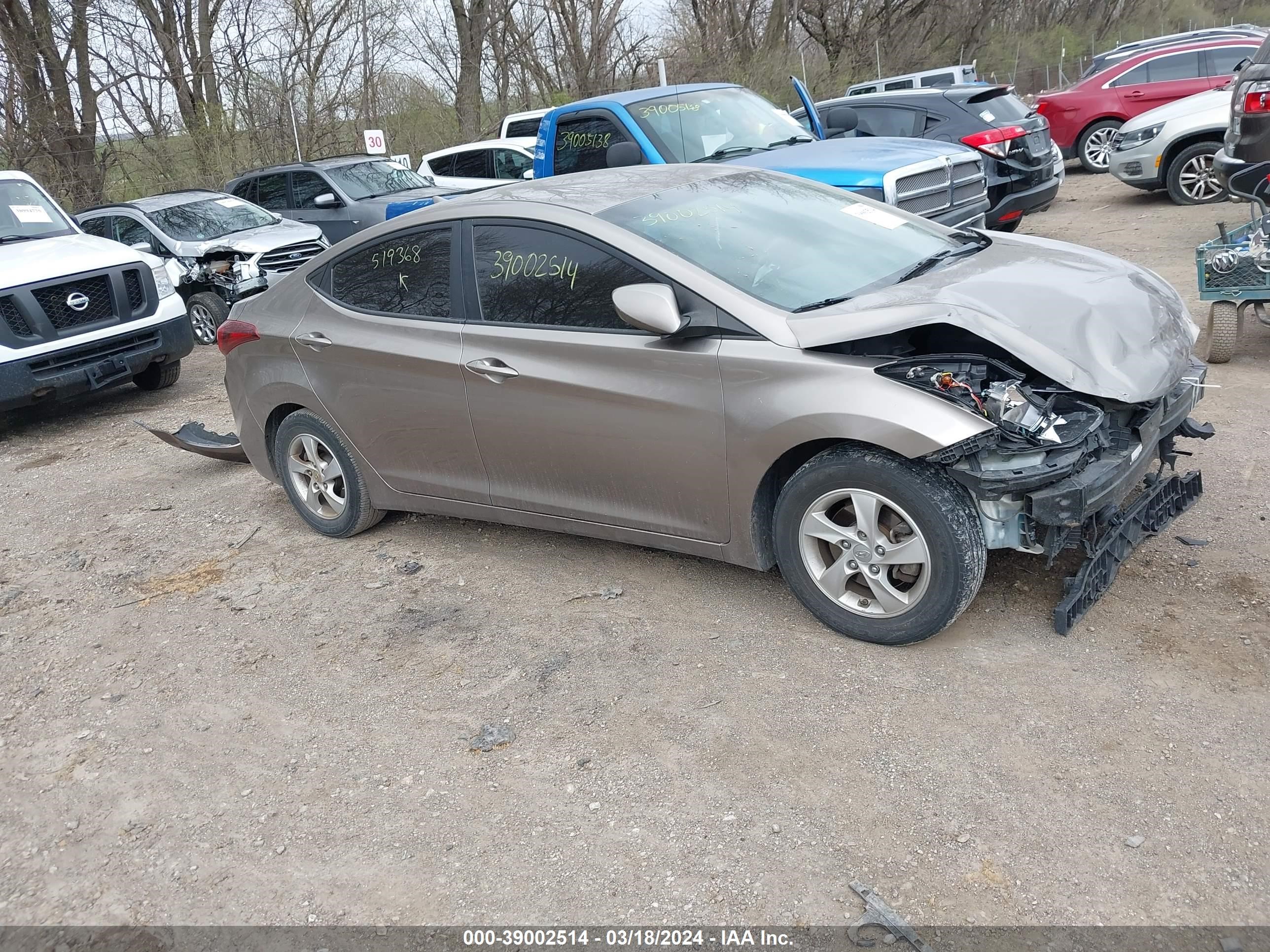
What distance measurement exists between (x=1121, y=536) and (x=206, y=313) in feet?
35.0

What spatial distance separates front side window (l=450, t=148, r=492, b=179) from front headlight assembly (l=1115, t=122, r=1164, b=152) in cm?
820

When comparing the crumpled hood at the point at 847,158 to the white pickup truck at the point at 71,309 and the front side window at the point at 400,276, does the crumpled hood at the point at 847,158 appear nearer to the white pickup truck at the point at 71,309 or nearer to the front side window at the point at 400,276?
the front side window at the point at 400,276

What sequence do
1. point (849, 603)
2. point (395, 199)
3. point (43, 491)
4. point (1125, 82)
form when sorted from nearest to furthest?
point (849, 603) → point (43, 491) → point (395, 199) → point (1125, 82)

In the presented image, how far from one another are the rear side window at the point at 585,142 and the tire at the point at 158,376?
4.20m

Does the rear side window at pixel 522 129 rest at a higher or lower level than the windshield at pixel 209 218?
higher

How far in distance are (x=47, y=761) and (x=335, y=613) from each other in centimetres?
130

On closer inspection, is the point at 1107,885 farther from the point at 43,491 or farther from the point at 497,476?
the point at 43,491

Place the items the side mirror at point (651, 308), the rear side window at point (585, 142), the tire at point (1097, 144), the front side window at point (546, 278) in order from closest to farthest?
1. the side mirror at point (651, 308)
2. the front side window at point (546, 278)
3. the rear side window at point (585, 142)
4. the tire at point (1097, 144)

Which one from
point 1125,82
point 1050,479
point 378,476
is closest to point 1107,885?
point 1050,479

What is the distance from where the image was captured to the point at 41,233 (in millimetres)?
9844

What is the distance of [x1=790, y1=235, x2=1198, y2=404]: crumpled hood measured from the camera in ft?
12.1

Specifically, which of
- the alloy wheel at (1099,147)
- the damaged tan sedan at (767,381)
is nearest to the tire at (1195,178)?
the alloy wheel at (1099,147)

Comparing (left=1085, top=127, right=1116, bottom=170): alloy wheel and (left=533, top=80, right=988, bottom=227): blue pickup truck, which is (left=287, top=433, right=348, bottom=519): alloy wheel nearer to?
(left=533, top=80, right=988, bottom=227): blue pickup truck

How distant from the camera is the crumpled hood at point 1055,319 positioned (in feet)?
12.1
